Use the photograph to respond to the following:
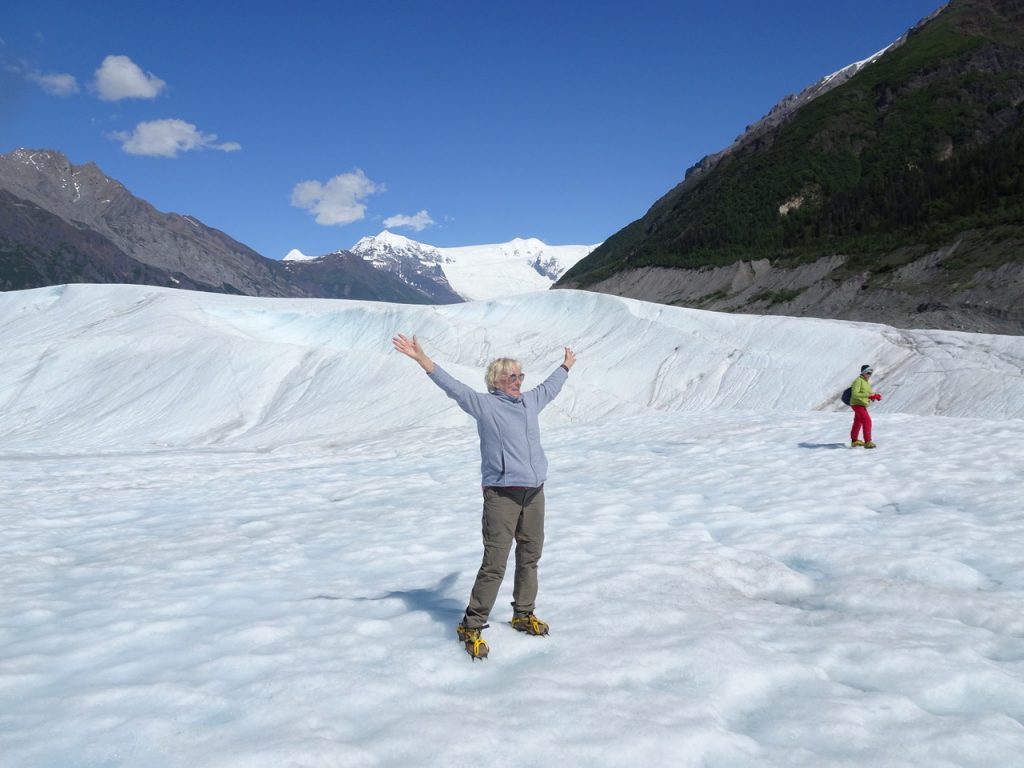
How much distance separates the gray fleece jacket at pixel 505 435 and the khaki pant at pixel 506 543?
12cm

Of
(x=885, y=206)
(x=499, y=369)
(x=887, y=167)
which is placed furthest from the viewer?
(x=887, y=167)

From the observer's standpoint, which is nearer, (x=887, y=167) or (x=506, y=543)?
(x=506, y=543)

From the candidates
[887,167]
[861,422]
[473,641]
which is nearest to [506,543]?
[473,641]

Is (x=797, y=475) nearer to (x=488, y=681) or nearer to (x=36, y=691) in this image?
(x=488, y=681)

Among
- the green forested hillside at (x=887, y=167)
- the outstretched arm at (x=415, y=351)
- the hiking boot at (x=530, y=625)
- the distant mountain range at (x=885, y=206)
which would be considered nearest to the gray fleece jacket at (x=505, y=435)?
the outstretched arm at (x=415, y=351)

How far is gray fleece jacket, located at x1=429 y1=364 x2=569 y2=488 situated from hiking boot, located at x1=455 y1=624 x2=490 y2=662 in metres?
1.05

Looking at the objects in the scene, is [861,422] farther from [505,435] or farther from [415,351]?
[415,351]

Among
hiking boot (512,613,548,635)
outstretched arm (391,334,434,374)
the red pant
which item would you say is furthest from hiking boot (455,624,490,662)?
the red pant

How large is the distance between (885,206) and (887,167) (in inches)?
857

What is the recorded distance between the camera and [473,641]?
5.01 m

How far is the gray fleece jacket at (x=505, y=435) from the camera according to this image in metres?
5.09

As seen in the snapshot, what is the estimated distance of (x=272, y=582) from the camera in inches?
277

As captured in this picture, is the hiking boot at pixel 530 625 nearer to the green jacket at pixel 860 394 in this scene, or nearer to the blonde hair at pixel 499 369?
the blonde hair at pixel 499 369

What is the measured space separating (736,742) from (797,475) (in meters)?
8.24
